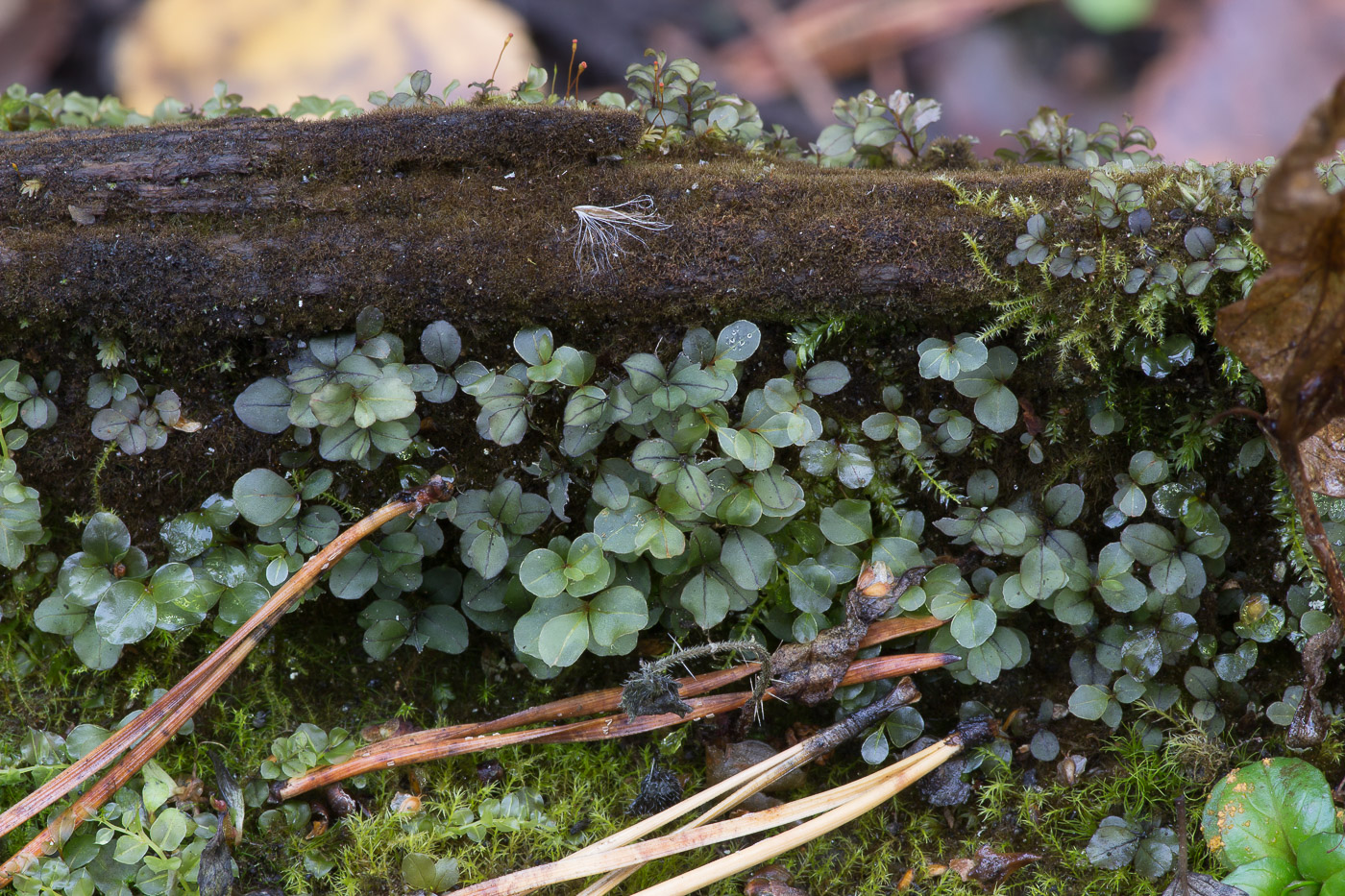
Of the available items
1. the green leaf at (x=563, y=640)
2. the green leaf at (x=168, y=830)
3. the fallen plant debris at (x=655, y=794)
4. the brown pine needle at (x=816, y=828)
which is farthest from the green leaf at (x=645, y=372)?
the green leaf at (x=168, y=830)

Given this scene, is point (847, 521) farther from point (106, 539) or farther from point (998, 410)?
point (106, 539)

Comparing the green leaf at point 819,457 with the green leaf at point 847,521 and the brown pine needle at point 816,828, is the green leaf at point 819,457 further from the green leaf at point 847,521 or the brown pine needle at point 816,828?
the brown pine needle at point 816,828

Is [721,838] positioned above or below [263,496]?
below

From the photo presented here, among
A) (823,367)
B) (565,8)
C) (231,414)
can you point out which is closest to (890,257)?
(823,367)

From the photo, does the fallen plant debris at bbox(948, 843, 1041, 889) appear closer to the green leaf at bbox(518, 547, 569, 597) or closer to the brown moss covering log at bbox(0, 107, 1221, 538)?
the green leaf at bbox(518, 547, 569, 597)

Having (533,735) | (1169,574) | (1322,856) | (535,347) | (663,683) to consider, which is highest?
(535,347)

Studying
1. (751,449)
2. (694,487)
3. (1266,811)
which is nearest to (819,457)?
(751,449)
